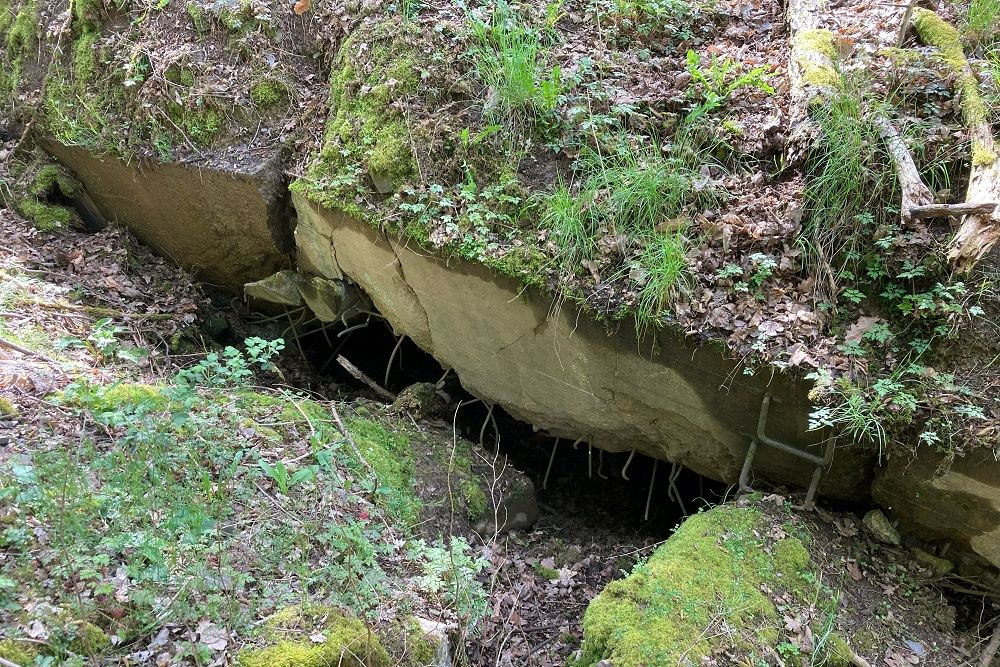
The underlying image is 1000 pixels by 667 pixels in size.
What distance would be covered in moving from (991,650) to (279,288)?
4.80 metres

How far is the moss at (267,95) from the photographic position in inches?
183

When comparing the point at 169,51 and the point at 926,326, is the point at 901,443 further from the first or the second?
the point at 169,51

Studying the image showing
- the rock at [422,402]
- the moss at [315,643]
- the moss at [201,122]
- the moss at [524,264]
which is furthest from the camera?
the moss at [201,122]

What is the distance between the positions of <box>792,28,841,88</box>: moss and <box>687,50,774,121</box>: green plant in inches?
7.7

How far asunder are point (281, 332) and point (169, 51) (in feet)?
7.38

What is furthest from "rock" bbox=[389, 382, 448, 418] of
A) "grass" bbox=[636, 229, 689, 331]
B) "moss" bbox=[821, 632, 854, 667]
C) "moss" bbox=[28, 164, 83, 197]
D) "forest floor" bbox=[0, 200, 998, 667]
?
"moss" bbox=[28, 164, 83, 197]

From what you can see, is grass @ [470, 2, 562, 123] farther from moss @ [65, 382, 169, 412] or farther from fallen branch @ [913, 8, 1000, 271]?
moss @ [65, 382, 169, 412]

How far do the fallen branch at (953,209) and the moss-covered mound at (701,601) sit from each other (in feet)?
5.50

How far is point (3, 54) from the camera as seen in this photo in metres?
5.34

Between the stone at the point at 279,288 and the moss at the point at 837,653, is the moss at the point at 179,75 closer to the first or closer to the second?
the stone at the point at 279,288

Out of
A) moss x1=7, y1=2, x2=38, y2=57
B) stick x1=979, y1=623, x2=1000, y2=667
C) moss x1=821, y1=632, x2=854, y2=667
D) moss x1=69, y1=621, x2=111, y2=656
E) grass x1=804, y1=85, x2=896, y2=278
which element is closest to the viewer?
moss x1=69, y1=621, x2=111, y2=656

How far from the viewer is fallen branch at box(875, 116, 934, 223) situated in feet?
10.2

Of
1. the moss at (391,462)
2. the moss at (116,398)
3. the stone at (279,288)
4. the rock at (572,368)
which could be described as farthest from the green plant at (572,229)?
the stone at (279,288)

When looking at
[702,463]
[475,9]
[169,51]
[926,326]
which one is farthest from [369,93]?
[926,326]
